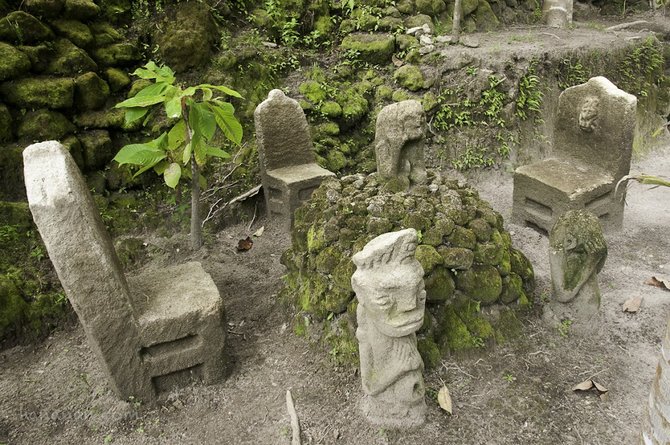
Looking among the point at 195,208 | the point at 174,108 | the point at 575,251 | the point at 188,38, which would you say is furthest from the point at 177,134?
the point at 575,251

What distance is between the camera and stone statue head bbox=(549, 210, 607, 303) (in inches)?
159

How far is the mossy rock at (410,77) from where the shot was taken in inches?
303

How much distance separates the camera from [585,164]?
594cm

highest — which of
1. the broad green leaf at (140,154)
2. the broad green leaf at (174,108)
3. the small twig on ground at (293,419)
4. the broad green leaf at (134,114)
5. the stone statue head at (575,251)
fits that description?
the broad green leaf at (174,108)

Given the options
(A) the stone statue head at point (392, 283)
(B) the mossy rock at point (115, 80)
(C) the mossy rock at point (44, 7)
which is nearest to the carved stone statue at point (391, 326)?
(A) the stone statue head at point (392, 283)

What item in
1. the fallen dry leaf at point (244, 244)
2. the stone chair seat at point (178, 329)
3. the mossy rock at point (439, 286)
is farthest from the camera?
the fallen dry leaf at point (244, 244)

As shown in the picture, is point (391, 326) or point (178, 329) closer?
point (391, 326)

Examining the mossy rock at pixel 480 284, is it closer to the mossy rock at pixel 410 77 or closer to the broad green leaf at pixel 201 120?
the broad green leaf at pixel 201 120

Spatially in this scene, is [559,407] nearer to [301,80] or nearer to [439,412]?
[439,412]

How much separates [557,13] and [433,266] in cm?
855

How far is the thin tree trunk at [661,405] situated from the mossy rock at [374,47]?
267 inches

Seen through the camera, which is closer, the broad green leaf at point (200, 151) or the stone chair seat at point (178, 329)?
the stone chair seat at point (178, 329)

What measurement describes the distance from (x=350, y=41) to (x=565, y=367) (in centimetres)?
602

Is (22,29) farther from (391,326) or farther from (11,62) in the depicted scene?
(391,326)
